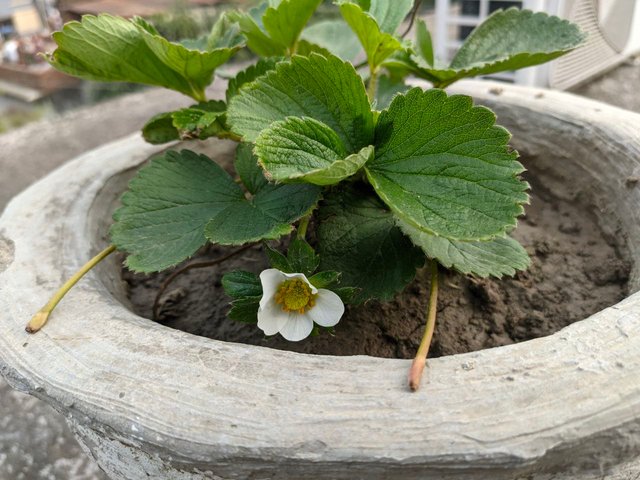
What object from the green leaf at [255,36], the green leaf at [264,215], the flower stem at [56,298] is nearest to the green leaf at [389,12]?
the green leaf at [255,36]

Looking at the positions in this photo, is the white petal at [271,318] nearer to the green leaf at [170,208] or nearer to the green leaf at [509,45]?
the green leaf at [170,208]

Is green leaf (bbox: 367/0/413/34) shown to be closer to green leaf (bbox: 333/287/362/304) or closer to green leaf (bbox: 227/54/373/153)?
green leaf (bbox: 227/54/373/153)

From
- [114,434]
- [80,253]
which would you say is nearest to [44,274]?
[80,253]

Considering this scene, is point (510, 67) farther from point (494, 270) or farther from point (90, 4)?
point (90, 4)

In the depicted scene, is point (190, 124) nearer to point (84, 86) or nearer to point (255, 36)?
point (255, 36)

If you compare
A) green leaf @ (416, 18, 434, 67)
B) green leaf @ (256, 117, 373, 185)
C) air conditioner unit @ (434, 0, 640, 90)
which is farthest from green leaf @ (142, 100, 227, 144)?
air conditioner unit @ (434, 0, 640, 90)

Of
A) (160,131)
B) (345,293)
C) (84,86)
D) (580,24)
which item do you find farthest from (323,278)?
(84,86)
